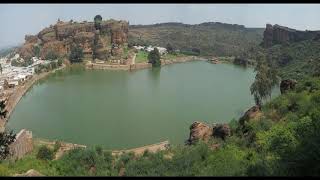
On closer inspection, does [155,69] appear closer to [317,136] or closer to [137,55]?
[137,55]

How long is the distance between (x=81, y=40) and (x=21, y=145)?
23588mm

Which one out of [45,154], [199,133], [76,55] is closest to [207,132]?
[199,133]

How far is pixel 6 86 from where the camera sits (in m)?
22.4

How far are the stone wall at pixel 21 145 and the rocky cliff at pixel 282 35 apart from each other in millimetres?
28195

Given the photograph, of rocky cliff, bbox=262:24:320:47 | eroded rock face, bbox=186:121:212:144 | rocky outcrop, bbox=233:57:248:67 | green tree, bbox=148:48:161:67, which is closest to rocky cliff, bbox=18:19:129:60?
green tree, bbox=148:48:161:67

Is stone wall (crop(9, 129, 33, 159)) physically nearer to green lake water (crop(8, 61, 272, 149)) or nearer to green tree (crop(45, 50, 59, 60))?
green lake water (crop(8, 61, 272, 149))

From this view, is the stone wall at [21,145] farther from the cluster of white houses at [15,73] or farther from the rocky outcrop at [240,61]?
the rocky outcrop at [240,61]

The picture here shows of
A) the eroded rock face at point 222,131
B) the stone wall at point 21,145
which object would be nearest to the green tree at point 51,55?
the stone wall at point 21,145

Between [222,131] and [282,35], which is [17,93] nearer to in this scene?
[222,131]

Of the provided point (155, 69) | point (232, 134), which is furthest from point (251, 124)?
point (155, 69)

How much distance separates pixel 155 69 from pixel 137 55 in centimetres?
440

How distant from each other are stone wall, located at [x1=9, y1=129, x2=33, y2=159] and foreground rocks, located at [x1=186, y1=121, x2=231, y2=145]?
13.7ft

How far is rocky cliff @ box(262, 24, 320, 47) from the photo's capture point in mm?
36250

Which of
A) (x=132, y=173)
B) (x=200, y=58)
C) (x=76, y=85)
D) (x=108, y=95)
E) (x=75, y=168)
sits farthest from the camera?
(x=200, y=58)
